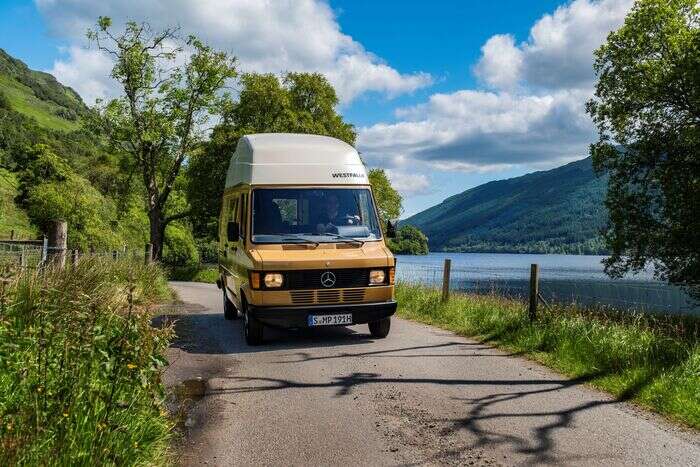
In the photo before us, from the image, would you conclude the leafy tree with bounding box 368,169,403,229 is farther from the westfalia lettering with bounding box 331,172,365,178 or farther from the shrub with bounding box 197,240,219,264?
the westfalia lettering with bounding box 331,172,365,178

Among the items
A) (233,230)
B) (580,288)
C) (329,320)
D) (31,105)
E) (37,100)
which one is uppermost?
(37,100)

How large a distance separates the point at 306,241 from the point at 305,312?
1.14 meters

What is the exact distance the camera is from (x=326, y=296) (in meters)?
9.26

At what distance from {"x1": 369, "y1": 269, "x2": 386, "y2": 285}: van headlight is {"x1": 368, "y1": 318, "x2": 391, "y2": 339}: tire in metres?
0.96

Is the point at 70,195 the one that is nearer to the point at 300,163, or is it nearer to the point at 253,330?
the point at 300,163

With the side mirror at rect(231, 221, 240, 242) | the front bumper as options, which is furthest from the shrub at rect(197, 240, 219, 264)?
the front bumper

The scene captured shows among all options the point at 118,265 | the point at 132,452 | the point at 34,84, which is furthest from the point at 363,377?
the point at 34,84

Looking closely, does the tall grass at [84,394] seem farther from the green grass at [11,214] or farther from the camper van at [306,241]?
the green grass at [11,214]

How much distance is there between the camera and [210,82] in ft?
112

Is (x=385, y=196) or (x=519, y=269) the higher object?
(x=385, y=196)

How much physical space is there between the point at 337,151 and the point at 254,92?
26.1 meters

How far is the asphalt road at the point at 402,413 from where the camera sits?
4.75 m

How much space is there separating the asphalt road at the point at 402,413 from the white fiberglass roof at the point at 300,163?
2.81 meters

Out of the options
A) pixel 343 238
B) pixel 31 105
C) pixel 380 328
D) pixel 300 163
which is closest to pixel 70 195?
pixel 300 163
